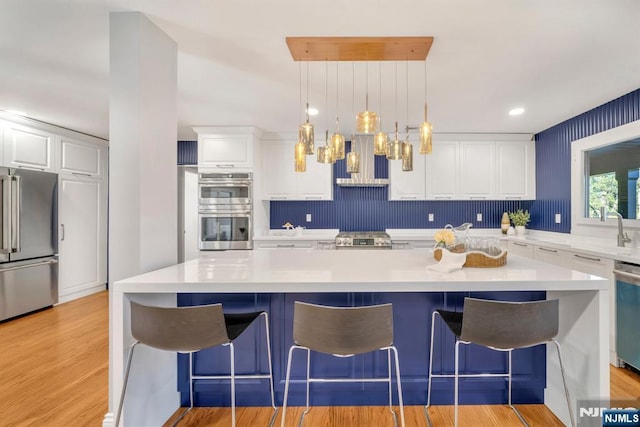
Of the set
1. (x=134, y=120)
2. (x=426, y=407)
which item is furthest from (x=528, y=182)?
(x=134, y=120)

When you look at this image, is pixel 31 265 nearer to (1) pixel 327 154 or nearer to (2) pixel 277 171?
(2) pixel 277 171

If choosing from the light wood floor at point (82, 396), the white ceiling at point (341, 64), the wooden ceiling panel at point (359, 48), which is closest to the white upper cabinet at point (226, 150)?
the white ceiling at point (341, 64)

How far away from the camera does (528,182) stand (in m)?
4.52

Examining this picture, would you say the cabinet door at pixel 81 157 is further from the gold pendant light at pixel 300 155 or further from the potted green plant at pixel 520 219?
the potted green plant at pixel 520 219

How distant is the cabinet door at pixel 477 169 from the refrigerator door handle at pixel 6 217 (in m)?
5.68

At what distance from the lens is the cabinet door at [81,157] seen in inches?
168

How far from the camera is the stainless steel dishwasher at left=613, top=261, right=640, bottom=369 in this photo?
232cm

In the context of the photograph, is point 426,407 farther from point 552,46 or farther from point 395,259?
point 552,46

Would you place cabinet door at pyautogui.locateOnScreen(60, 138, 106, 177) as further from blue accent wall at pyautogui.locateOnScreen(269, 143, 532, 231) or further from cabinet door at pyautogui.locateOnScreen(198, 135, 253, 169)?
blue accent wall at pyautogui.locateOnScreen(269, 143, 532, 231)

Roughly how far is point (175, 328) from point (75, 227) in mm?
4168

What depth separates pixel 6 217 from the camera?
3.46 meters

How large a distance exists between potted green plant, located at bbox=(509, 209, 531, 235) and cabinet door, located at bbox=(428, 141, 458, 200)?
3.20 ft

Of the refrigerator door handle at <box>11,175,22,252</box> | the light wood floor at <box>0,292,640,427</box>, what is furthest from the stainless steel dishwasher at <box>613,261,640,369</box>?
the refrigerator door handle at <box>11,175,22,252</box>

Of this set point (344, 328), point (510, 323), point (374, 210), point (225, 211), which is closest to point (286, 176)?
point (225, 211)
